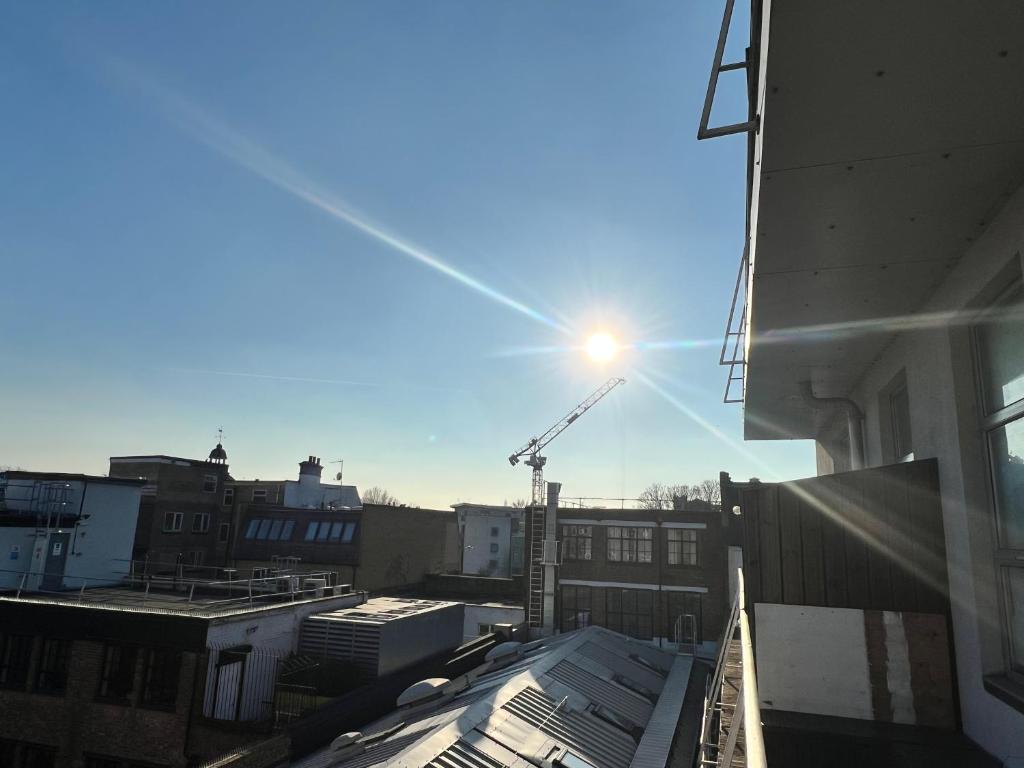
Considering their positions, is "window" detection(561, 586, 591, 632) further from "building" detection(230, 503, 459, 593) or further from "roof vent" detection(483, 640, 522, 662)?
"building" detection(230, 503, 459, 593)

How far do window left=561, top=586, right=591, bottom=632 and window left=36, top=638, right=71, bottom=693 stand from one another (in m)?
22.8

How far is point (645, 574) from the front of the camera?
111ft

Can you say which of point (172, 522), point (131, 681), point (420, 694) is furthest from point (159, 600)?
point (172, 522)

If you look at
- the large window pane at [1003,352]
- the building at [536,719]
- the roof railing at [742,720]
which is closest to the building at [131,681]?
the building at [536,719]

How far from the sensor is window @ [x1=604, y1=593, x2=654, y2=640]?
108 feet

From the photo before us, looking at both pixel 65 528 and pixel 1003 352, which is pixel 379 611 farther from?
pixel 1003 352

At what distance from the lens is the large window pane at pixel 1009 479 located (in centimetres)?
426

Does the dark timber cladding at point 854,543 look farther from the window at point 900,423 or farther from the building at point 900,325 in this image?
the window at point 900,423

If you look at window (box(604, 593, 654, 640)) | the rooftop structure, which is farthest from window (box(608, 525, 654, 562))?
the rooftop structure

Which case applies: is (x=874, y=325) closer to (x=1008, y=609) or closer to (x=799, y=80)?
(x=1008, y=609)

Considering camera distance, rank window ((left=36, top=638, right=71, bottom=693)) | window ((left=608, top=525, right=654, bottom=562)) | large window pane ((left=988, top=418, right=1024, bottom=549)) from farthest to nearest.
A: window ((left=608, top=525, right=654, bottom=562)) → window ((left=36, top=638, right=71, bottom=693)) → large window pane ((left=988, top=418, right=1024, bottom=549))

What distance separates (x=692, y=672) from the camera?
25969 millimetres

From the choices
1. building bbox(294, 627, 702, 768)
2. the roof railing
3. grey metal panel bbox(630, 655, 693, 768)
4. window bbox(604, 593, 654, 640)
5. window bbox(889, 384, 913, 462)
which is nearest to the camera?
the roof railing

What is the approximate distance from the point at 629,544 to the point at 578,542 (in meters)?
2.90
